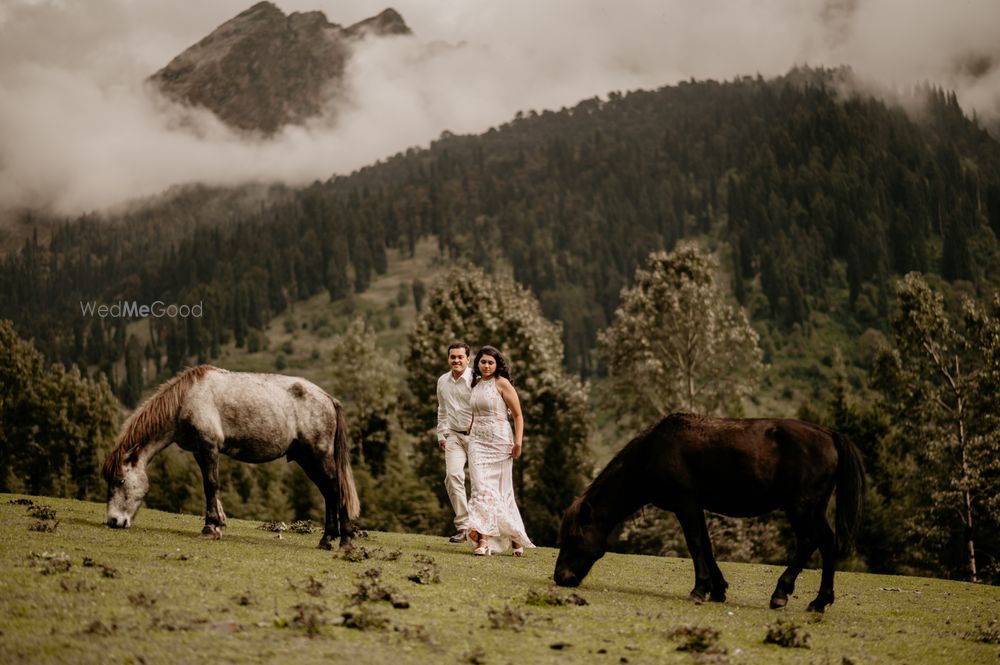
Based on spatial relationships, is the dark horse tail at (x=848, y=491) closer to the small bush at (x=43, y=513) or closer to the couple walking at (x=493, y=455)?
the couple walking at (x=493, y=455)

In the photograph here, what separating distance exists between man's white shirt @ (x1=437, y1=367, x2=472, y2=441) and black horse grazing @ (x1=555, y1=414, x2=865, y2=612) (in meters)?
5.73

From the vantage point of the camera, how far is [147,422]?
14273 millimetres

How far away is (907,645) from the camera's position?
9.53 meters

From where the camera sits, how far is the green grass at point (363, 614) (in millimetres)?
6875

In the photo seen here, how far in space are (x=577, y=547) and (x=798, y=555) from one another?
2.97 metres

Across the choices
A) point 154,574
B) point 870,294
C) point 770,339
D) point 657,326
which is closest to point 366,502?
point 657,326

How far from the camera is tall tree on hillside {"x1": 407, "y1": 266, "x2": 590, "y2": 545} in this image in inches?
2010

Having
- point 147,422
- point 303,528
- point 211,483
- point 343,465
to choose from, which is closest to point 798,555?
point 343,465

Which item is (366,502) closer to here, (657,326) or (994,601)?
(657,326)

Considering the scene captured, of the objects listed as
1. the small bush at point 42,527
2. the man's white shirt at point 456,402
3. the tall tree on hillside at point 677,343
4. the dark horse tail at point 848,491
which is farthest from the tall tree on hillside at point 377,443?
the dark horse tail at point 848,491

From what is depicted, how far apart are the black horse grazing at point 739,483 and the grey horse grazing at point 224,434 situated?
4652mm

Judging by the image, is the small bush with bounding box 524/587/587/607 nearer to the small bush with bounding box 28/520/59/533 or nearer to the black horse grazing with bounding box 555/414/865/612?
the black horse grazing with bounding box 555/414/865/612

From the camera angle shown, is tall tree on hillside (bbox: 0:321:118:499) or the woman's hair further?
tall tree on hillside (bbox: 0:321:118:499)

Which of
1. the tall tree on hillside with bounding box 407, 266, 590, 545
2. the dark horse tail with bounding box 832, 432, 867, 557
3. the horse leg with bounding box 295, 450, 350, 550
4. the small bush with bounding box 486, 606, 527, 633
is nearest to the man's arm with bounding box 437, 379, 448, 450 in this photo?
the horse leg with bounding box 295, 450, 350, 550
